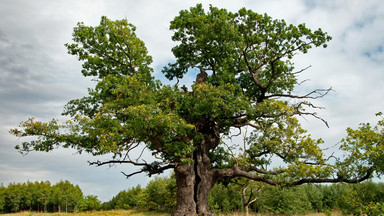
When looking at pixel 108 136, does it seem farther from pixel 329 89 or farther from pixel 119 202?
pixel 119 202

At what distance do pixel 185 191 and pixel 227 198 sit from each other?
25.1 m

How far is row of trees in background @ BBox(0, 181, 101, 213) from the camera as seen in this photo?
6369 centimetres

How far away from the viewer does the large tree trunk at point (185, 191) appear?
59.6ft

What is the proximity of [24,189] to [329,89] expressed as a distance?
6907cm

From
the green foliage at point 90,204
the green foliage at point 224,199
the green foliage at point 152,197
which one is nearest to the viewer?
the green foliage at point 152,197

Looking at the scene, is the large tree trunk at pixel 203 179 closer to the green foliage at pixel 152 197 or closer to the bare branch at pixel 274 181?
the bare branch at pixel 274 181

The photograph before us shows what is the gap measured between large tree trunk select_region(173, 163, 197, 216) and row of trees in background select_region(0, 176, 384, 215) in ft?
13.5

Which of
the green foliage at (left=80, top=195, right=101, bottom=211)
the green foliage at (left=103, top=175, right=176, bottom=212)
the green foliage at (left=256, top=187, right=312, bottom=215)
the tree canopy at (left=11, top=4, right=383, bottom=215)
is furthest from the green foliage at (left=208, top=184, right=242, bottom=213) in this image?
the green foliage at (left=80, top=195, right=101, bottom=211)

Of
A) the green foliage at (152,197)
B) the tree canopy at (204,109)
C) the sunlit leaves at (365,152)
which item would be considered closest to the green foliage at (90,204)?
the green foliage at (152,197)

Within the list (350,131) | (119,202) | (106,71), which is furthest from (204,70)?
(119,202)

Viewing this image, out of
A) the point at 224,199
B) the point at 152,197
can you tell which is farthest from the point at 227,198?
the point at 152,197

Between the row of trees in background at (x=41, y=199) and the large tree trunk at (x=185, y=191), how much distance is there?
164 ft

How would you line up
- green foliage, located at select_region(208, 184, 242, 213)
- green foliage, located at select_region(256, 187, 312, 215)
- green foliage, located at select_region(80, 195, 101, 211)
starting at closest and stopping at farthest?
green foliage, located at select_region(256, 187, 312, 215) < green foliage, located at select_region(208, 184, 242, 213) < green foliage, located at select_region(80, 195, 101, 211)

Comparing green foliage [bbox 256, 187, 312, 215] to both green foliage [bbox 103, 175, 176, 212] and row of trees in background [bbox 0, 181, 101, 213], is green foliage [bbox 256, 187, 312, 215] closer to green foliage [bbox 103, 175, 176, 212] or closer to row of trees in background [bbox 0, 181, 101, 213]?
green foliage [bbox 103, 175, 176, 212]
